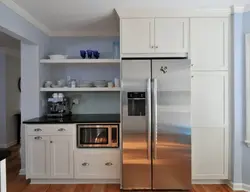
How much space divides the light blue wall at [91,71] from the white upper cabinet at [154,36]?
1048 millimetres

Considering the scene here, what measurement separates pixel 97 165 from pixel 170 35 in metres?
2.02

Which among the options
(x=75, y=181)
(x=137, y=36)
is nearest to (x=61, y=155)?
(x=75, y=181)

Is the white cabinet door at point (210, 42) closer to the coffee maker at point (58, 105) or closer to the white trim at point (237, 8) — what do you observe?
the white trim at point (237, 8)

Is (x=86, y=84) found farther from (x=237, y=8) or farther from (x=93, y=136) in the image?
(x=237, y=8)

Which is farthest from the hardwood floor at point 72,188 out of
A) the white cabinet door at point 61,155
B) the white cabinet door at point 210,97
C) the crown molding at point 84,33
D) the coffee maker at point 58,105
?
the crown molding at point 84,33

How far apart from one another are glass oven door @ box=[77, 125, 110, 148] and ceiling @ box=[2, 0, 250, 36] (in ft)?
5.03

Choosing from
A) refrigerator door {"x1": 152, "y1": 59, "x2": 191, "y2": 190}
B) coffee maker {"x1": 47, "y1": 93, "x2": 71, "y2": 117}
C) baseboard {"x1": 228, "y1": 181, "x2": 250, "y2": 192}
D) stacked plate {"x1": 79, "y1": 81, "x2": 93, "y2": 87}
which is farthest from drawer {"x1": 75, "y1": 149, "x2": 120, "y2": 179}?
baseboard {"x1": 228, "y1": 181, "x2": 250, "y2": 192}

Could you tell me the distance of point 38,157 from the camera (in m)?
3.39

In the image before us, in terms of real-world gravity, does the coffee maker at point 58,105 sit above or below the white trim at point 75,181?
above

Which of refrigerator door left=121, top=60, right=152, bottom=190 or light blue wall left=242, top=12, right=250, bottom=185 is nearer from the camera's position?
refrigerator door left=121, top=60, right=152, bottom=190

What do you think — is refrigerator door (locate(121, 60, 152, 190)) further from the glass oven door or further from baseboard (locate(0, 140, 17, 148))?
baseboard (locate(0, 140, 17, 148))

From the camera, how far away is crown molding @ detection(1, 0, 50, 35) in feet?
9.37

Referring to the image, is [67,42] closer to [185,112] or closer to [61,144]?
[61,144]

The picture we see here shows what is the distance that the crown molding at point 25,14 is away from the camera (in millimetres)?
2854
